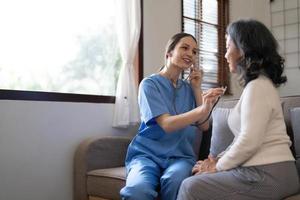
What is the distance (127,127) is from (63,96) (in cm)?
55

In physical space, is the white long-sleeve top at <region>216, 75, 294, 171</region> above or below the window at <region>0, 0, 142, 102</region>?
below

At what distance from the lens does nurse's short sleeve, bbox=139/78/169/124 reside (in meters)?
1.81

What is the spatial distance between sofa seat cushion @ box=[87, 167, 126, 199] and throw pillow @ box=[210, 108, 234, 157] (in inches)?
20.7

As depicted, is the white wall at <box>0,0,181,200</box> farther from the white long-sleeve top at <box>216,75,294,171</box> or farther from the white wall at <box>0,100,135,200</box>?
the white long-sleeve top at <box>216,75,294,171</box>

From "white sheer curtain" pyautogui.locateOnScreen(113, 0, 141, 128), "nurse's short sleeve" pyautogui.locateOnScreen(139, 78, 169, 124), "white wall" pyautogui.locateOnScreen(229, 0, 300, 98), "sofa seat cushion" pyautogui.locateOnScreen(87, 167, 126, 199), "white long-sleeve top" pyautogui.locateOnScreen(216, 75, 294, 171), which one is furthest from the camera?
"white wall" pyautogui.locateOnScreen(229, 0, 300, 98)

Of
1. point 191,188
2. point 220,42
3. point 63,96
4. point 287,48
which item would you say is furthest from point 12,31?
point 287,48

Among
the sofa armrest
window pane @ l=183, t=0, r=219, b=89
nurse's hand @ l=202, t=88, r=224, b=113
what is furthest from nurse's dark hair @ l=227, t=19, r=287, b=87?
window pane @ l=183, t=0, r=219, b=89

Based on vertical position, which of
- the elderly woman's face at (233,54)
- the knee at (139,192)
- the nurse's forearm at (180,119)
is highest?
the elderly woman's face at (233,54)

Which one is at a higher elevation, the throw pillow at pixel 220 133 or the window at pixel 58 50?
the window at pixel 58 50

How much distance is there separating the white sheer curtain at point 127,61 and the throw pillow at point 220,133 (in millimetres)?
676

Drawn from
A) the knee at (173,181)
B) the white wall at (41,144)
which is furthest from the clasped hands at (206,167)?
the white wall at (41,144)

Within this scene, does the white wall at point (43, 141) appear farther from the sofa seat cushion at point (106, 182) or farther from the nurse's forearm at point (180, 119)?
the nurse's forearm at point (180, 119)

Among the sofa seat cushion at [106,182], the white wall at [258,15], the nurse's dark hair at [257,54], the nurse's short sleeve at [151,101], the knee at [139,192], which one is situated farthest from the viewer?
the white wall at [258,15]

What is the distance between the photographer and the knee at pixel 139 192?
5.20 ft
